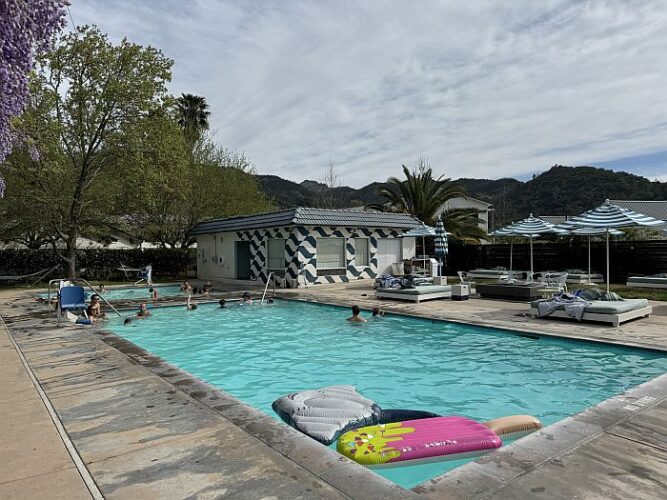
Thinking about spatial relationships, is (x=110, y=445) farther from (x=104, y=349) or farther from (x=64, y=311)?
(x=64, y=311)

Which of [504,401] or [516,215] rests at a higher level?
[516,215]

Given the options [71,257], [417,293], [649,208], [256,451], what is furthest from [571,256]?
[649,208]

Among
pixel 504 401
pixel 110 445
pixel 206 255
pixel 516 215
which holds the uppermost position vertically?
pixel 516 215

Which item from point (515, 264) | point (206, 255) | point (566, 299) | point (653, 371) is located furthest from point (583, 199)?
point (653, 371)

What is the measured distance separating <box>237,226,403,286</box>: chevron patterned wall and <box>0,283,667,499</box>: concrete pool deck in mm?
13497

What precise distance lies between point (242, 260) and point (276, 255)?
3.95 meters

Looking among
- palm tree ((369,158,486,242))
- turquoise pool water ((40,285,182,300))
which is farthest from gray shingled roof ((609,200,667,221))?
turquoise pool water ((40,285,182,300))

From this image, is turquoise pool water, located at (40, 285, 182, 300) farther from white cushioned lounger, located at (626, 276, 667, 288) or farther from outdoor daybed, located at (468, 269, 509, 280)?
white cushioned lounger, located at (626, 276, 667, 288)

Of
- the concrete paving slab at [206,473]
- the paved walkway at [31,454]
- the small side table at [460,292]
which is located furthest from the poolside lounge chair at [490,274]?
the paved walkway at [31,454]

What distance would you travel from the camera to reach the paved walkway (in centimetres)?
306

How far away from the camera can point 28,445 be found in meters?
3.83

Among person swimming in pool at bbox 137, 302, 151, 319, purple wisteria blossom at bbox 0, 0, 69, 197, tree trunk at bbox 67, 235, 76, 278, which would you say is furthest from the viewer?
tree trunk at bbox 67, 235, 76, 278

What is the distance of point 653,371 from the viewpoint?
6.77 metres

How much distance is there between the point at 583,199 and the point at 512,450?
195ft
